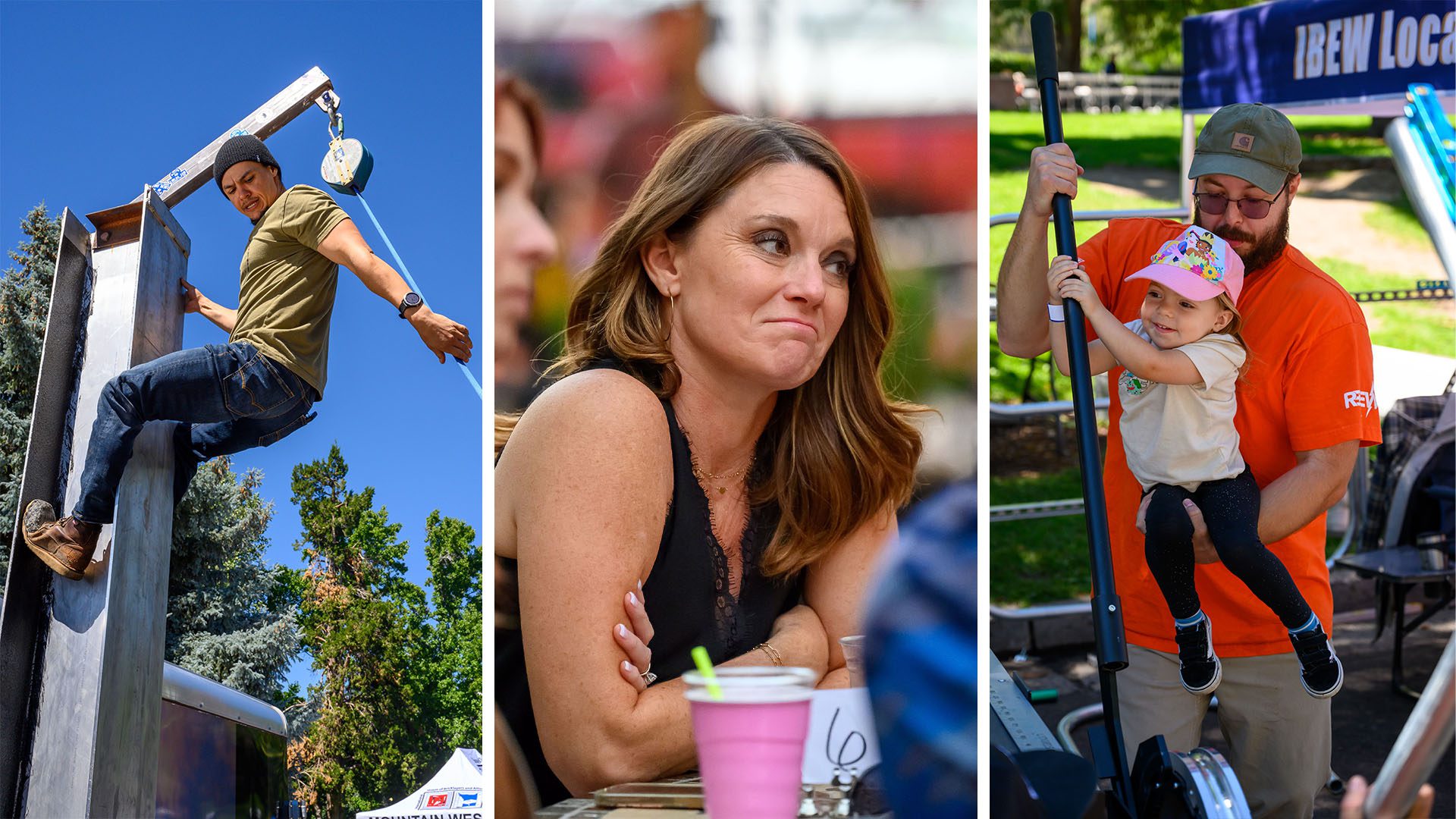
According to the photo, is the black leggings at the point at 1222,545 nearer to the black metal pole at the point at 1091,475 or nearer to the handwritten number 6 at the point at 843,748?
the black metal pole at the point at 1091,475

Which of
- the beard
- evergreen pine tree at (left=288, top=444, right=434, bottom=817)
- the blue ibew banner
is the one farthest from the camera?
the blue ibew banner

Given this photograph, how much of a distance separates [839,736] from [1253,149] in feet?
4.75

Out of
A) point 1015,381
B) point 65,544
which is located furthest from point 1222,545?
point 1015,381

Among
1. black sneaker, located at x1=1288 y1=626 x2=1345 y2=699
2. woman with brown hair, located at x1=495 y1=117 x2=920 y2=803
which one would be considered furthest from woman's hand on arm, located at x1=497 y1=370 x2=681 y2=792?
black sneaker, located at x1=1288 y1=626 x2=1345 y2=699

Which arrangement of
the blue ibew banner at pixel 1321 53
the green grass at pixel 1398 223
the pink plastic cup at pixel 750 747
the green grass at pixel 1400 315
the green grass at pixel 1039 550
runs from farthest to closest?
the green grass at pixel 1398 223 → the green grass at pixel 1400 315 → the green grass at pixel 1039 550 → the blue ibew banner at pixel 1321 53 → the pink plastic cup at pixel 750 747

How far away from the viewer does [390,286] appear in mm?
2717

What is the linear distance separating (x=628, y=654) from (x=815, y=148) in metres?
1.04

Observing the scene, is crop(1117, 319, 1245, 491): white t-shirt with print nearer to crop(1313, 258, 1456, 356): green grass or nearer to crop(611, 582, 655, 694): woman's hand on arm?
crop(611, 582, 655, 694): woman's hand on arm

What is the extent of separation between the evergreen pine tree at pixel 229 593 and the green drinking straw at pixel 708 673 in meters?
1.11

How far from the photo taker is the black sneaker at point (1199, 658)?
96.0 inches

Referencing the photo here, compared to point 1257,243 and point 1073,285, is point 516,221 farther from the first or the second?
point 1257,243

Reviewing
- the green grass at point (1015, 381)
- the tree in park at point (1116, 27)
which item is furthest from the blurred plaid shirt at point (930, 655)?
the tree in park at point (1116, 27)

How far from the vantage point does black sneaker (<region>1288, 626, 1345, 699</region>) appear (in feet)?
7.84

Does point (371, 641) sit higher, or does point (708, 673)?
point (371, 641)
